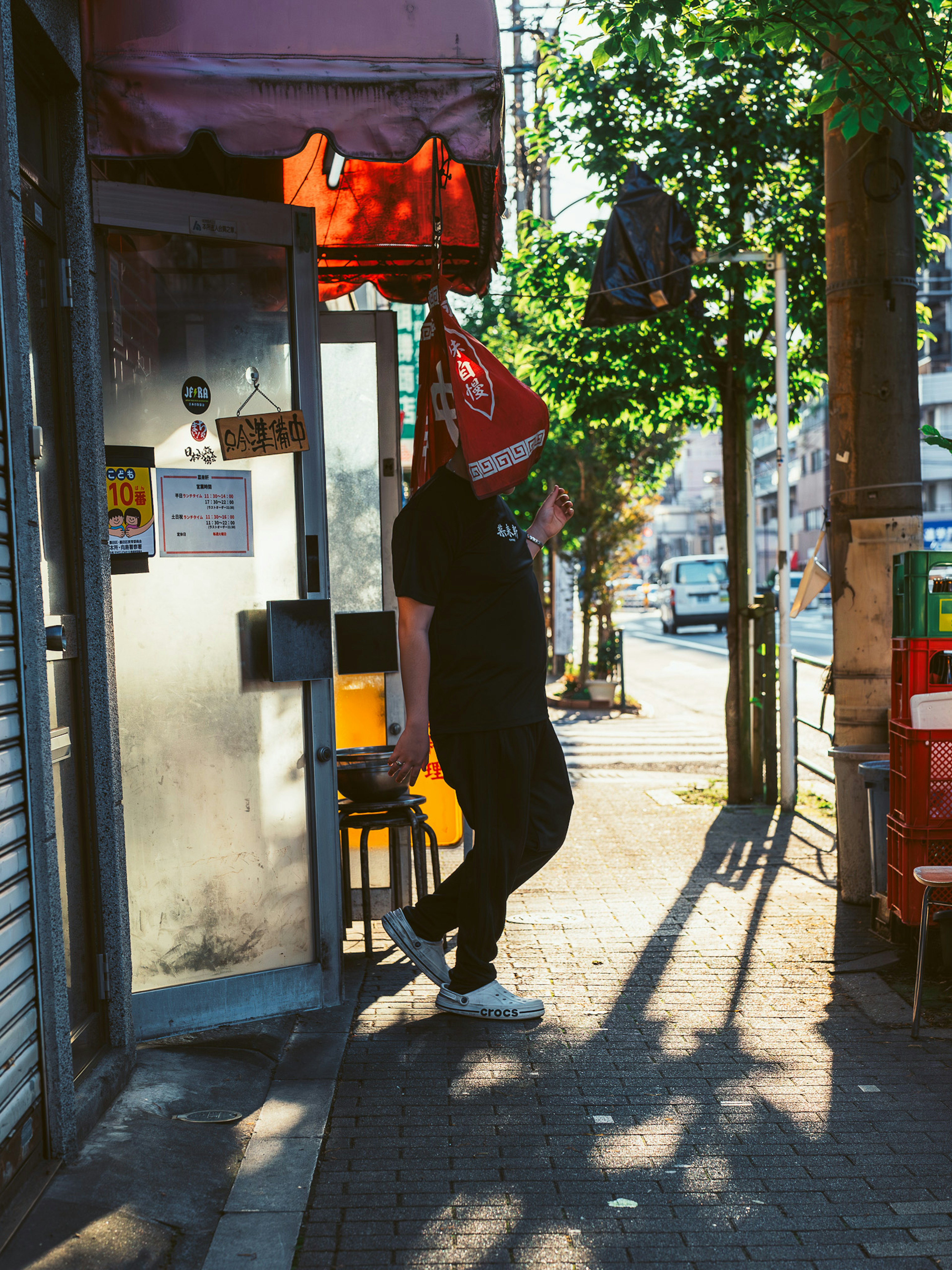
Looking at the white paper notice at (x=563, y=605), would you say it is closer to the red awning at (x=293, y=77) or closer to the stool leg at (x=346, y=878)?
the stool leg at (x=346, y=878)

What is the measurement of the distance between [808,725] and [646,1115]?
595 centimetres

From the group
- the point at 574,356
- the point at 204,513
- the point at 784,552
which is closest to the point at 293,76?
the point at 204,513

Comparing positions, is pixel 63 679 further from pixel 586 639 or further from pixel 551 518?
pixel 586 639

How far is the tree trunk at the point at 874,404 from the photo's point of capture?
19.9ft

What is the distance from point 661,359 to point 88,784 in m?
6.79

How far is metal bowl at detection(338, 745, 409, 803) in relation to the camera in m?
5.31

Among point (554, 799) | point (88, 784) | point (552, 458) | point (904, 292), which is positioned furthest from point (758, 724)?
point (552, 458)

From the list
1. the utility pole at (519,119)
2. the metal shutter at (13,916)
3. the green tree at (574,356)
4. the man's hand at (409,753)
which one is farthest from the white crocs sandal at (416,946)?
the utility pole at (519,119)

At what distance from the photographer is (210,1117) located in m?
3.70

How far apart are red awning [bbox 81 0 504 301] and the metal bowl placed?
2.37 meters

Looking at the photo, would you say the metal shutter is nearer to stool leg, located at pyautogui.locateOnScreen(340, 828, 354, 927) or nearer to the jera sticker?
the jera sticker

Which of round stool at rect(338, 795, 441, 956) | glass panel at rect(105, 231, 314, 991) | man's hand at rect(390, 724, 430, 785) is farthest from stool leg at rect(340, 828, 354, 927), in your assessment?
A: man's hand at rect(390, 724, 430, 785)

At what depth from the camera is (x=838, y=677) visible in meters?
6.30

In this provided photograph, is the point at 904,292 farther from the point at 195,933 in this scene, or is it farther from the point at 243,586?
the point at 195,933
